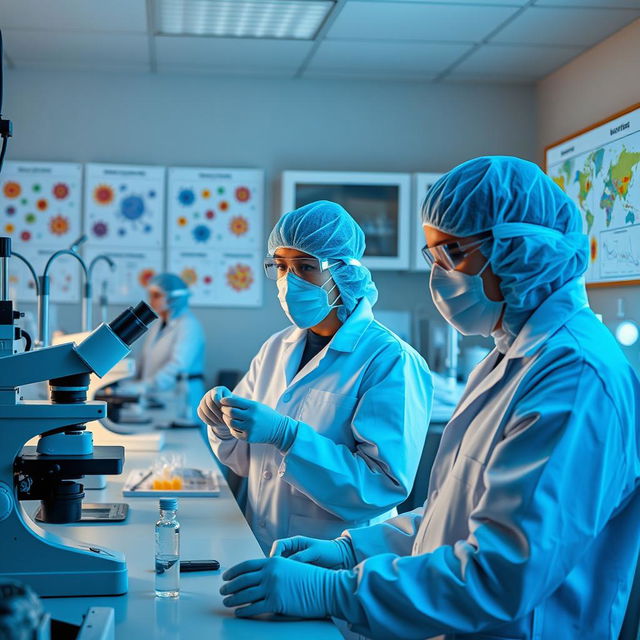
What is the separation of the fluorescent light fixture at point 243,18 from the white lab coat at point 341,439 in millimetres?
2135

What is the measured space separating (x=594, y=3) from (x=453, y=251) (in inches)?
112

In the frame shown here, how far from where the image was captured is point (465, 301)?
4.00 ft

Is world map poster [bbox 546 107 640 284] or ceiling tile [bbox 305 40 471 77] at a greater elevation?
ceiling tile [bbox 305 40 471 77]

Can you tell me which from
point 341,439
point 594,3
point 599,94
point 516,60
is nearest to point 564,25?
point 594,3

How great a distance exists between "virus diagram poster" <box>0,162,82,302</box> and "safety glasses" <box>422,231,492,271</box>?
3.82 metres

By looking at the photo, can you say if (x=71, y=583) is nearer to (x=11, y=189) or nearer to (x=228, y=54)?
(x=228, y=54)

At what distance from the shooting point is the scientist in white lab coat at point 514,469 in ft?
3.26

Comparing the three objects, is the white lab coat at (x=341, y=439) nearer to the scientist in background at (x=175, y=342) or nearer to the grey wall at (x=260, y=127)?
the scientist in background at (x=175, y=342)

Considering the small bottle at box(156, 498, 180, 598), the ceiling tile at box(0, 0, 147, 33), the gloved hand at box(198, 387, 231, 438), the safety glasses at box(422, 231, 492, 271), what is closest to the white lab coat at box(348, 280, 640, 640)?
the safety glasses at box(422, 231, 492, 271)

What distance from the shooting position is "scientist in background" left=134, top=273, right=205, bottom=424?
14.6 feet

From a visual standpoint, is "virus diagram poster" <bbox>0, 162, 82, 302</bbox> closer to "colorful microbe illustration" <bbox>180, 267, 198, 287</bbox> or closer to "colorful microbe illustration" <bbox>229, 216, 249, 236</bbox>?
"colorful microbe illustration" <bbox>180, 267, 198, 287</bbox>

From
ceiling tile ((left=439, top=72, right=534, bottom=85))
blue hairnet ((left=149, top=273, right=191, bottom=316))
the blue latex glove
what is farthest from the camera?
ceiling tile ((left=439, top=72, right=534, bottom=85))

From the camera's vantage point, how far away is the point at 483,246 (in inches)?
46.6

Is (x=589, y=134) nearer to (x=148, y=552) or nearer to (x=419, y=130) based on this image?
(x=419, y=130)
